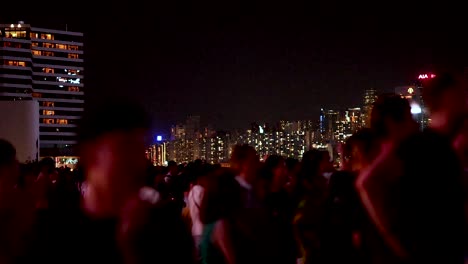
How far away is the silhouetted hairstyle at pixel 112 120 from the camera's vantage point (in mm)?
2592

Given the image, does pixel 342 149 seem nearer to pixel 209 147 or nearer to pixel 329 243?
pixel 329 243

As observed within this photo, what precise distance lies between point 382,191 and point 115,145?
1.61m

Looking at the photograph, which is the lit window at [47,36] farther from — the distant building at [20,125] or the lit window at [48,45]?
the distant building at [20,125]

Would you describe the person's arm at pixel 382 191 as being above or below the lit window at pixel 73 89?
below

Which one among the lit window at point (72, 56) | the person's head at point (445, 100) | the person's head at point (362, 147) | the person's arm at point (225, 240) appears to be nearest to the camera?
the person's head at point (445, 100)

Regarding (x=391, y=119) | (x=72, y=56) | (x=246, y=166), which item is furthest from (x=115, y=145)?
(x=72, y=56)

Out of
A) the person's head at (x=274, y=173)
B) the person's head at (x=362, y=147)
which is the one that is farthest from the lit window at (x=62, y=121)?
the person's head at (x=362, y=147)

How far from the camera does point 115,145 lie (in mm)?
2520

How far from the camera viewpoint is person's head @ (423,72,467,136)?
412 cm

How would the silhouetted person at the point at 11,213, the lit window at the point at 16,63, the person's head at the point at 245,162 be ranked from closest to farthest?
the silhouetted person at the point at 11,213, the person's head at the point at 245,162, the lit window at the point at 16,63

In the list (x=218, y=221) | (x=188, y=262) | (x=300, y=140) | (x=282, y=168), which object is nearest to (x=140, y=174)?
(x=188, y=262)

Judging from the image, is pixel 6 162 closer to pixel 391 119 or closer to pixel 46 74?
pixel 391 119

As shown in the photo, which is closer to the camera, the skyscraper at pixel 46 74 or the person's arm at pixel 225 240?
the person's arm at pixel 225 240

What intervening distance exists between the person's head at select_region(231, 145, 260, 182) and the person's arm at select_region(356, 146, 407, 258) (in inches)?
129
